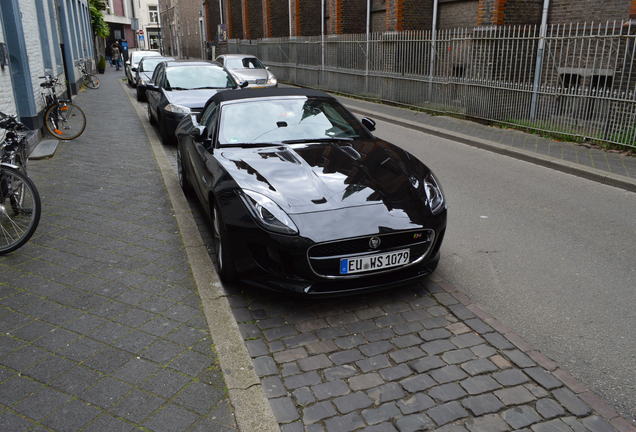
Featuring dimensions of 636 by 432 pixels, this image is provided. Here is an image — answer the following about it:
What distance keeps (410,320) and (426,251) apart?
1.84 feet

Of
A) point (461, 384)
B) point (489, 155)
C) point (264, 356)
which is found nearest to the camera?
point (461, 384)

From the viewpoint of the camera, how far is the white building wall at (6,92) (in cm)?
871

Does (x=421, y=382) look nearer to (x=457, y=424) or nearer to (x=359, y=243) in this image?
(x=457, y=424)

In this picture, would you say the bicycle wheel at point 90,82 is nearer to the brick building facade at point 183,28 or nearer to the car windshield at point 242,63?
the car windshield at point 242,63

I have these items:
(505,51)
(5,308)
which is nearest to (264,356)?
(5,308)

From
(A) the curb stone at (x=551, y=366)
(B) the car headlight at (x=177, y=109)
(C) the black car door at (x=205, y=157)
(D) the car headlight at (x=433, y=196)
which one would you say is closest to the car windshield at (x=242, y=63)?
(B) the car headlight at (x=177, y=109)

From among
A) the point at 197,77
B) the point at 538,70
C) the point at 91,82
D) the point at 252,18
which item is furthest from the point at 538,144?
the point at 252,18

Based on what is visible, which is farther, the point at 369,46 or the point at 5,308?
the point at 369,46

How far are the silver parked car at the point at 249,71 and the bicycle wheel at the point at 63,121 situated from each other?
7.25 m

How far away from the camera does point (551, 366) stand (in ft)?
10.9

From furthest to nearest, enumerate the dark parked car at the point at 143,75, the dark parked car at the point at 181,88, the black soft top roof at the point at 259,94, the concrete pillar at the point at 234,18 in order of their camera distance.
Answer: the concrete pillar at the point at 234,18
the dark parked car at the point at 143,75
the dark parked car at the point at 181,88
the black soft top roof at the point at 259,94

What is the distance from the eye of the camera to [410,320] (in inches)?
154

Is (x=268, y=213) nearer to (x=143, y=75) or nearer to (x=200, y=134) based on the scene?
(x=200, y=134)

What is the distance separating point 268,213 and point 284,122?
1864 mm
